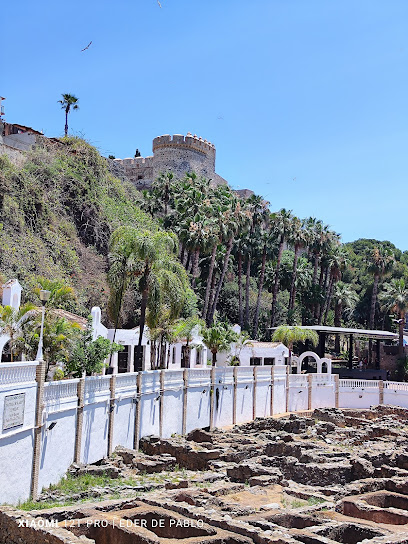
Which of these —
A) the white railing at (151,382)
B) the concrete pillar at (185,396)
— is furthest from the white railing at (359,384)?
the white railing at (151,382)

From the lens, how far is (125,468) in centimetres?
2314

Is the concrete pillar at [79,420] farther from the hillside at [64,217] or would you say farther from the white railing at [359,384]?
the white railing at [359,384]

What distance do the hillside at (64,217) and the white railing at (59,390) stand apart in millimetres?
17347

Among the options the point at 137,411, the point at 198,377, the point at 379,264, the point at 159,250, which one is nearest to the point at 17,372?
the point at 137,411

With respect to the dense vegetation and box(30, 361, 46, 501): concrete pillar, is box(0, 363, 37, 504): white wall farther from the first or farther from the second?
the dense vegetation

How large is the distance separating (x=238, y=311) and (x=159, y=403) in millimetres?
40013

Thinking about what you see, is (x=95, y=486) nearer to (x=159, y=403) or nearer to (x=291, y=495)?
(x=291, y=495)

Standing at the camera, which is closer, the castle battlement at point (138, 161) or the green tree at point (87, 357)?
the green tree at point (87, 357)

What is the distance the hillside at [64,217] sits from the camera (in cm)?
4434

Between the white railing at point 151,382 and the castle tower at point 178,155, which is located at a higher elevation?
the castle tower at point 178,155

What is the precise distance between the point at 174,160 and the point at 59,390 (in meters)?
68.2

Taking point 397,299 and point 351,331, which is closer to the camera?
point 351,331

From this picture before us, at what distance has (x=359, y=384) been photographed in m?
48.8

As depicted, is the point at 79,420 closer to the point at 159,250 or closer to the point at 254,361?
the point at 159,250
